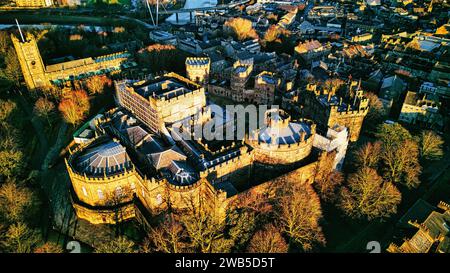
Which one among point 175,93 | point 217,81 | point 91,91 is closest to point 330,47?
point 217,81

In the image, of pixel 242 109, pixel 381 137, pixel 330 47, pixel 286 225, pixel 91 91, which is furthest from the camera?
pixel 330 47

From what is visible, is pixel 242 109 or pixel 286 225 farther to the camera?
pixel 242 109

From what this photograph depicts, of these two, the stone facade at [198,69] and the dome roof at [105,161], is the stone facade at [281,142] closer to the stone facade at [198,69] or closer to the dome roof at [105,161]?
the dome roof at [105,161]

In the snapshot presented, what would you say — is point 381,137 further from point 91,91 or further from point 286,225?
point 91,91

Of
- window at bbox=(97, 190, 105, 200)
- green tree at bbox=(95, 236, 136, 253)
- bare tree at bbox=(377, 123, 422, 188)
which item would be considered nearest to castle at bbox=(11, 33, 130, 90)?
window at bbox=(97, 190, 105, 200)

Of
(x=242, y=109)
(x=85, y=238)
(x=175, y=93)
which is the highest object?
(x=175, y=93)

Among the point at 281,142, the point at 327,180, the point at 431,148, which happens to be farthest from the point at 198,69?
the point at 431,148

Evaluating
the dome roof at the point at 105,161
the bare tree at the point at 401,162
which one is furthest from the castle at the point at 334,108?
the dome roof at the point at 105,161
